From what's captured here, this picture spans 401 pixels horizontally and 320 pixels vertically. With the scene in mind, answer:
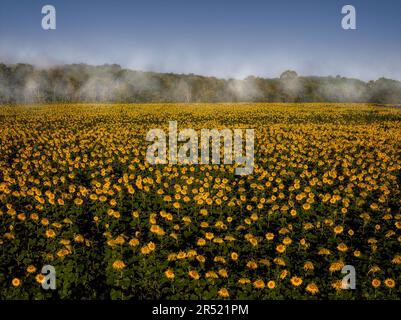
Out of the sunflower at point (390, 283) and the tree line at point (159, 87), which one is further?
the tree line at point (159, 87)

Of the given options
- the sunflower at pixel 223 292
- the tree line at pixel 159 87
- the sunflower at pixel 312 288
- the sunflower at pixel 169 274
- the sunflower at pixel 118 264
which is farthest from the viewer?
the tree line at pixel 159 87

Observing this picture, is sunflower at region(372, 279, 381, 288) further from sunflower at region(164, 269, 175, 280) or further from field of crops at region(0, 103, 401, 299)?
sunflower at region(164, 269, 175, 280)

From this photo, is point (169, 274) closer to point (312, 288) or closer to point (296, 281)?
point (296, 281)

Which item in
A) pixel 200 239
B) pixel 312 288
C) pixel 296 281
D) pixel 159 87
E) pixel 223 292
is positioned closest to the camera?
pixel 223 292

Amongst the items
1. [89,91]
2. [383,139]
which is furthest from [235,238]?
[89,91]

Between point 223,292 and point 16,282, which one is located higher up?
point 16,282

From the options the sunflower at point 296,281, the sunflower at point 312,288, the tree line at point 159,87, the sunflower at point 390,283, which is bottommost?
the sunflower at point 312,288

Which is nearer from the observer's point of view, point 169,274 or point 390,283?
point 390,283

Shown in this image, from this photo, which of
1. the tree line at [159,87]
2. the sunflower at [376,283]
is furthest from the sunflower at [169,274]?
the tree line at [159,87]

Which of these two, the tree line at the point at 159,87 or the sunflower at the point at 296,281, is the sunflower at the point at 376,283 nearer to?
the sunflower at the point at 296,281

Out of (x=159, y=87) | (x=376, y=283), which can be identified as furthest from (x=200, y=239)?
(x=159, y=87)

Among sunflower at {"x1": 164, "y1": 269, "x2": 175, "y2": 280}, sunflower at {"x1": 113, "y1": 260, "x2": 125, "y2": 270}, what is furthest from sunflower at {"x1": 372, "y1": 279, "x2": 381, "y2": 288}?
sunflower at {"x1": 113, "y1": 260, "x2": 125, "y2": 270}

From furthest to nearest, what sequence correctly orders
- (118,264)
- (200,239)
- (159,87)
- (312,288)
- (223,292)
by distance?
1. (159,87)
2. (200,239)
3. (118,264)
4. (312,288)
5. (223,292)
